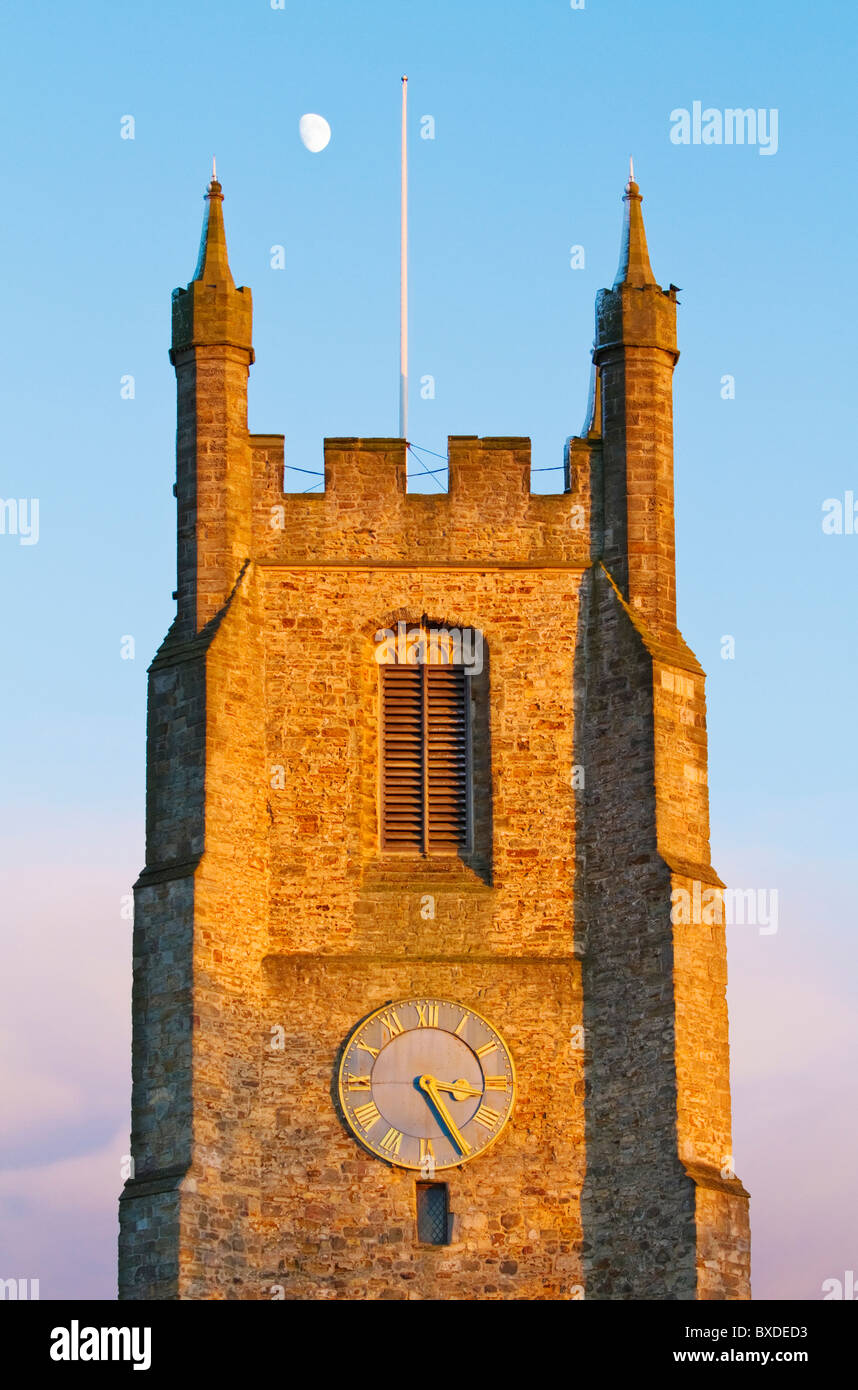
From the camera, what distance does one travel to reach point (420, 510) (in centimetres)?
4588

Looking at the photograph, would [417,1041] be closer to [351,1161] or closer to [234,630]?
[351,1161]

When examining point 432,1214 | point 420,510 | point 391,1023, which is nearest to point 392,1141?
point 432,1214

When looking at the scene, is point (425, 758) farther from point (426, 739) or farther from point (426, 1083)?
point (426, 1083)

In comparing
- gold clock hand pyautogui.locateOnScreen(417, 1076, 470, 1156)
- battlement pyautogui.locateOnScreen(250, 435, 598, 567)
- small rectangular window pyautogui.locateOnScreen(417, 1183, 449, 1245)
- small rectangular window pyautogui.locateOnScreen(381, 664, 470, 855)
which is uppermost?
battlement pyautogui.locateOnScreen(250, 435, 598, 567)

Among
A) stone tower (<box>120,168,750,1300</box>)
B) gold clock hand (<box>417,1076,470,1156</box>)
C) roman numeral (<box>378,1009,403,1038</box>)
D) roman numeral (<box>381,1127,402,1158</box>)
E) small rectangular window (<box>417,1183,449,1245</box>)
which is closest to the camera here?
stone tower (<box>120,168,750,1300</box>)

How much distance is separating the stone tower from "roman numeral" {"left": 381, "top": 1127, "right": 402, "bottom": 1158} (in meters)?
0.02

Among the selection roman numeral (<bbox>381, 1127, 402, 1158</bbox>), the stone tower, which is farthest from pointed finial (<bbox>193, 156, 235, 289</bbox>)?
roman numeral (<bbox>381, 1127, 402, 1158</bbox>)

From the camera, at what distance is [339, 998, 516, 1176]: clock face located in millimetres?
43094

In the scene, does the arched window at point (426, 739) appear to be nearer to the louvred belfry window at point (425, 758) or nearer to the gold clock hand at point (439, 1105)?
the louvred belfry window at point (425, 758)

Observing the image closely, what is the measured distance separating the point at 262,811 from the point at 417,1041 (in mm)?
3152

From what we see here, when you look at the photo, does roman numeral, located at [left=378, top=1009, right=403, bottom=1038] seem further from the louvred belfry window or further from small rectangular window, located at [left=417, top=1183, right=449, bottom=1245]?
the louvred belfry window

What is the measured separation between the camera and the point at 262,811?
1747 inches

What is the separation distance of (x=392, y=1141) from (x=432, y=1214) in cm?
90

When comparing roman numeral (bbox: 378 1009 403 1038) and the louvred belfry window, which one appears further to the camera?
the louvred belfry window
